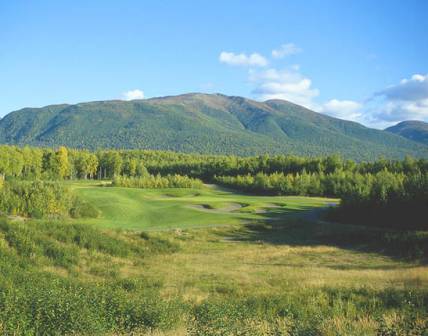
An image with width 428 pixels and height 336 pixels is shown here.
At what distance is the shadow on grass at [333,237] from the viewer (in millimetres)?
33062

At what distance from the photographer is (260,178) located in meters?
101

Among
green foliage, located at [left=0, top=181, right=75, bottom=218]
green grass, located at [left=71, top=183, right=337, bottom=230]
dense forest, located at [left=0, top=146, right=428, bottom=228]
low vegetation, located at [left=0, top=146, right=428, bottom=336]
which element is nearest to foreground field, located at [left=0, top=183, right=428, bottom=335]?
low vegetation, located at [left=0, top=146, right=428, bottom=336]

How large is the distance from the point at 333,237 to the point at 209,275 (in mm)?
24175

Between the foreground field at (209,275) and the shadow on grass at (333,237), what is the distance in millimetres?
131

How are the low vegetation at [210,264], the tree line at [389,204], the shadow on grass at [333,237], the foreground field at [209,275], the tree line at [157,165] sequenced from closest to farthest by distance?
the foreground field at [209,275]
the low vegetation at [210,264]
the shadow on grass at [333,237]
the tree line at [389,204]
the tree line at [157,165]

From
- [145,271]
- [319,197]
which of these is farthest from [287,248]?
[319,197]

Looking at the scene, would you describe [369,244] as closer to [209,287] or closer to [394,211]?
[394,211]

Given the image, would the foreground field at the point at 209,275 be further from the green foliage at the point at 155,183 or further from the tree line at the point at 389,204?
the green foliage at the point at 155,183

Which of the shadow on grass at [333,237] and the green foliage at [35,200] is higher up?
the green foliage at [35,200]

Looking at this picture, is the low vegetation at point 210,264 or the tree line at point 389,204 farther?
the tree line at point 389,204

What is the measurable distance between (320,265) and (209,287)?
11.5 meters

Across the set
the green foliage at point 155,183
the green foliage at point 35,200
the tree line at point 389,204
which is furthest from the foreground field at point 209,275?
the green foliage at point 155,183

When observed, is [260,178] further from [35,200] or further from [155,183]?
[35,200]

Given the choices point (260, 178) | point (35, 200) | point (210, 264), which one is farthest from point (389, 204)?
point (260, 178)
